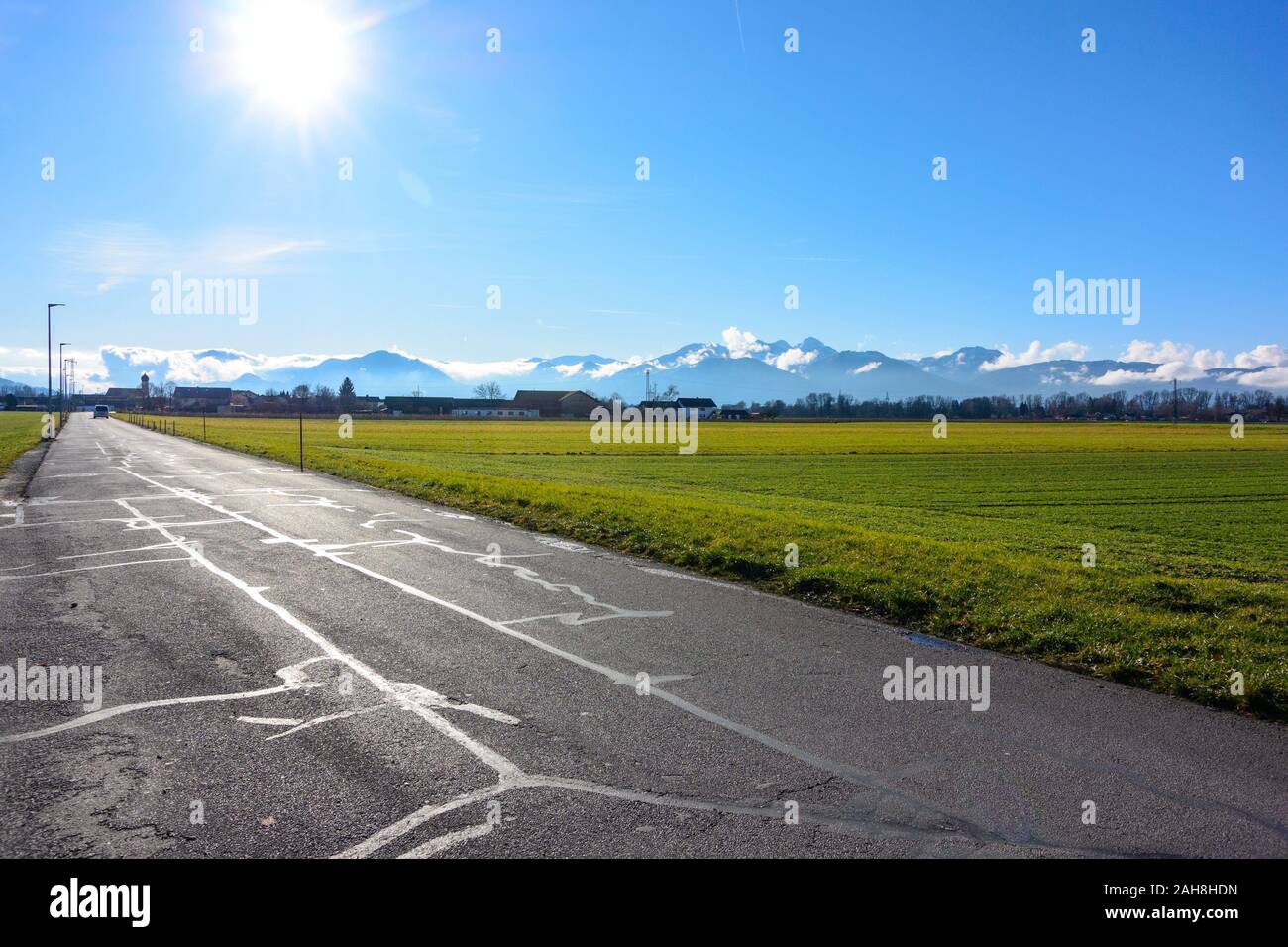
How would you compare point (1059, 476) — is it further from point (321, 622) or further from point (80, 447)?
point (80, 447)

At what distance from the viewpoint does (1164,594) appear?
10.5 metres

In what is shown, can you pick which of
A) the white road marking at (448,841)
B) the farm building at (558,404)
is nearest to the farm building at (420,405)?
the farm building at (558,404)

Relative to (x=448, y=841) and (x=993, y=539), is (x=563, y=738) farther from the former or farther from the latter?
(x=993, y=539)

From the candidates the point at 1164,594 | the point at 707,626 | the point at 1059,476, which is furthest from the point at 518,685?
the point at 1059,476

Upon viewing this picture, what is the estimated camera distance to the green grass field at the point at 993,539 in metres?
8.60

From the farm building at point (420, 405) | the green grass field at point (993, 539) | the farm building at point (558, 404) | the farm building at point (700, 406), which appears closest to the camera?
the green grass field at point (993, 539)

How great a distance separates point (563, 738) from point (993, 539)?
14.7 metres

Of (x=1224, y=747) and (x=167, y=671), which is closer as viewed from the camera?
(x=1224, y=747)

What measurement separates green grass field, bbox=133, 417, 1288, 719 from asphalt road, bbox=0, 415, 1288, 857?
1020 millimetres

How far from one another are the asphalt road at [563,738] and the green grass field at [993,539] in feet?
3.35

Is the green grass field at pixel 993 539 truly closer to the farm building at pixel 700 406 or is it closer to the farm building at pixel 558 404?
the farm building at pixel 558 404

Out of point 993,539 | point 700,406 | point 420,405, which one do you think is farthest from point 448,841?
point 420,405

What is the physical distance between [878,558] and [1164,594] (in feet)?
11.9
